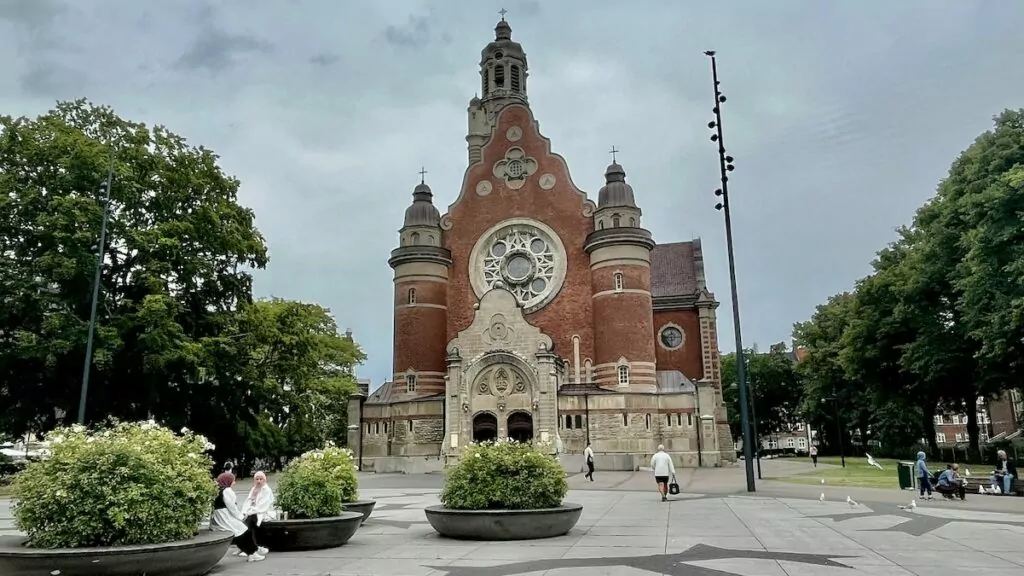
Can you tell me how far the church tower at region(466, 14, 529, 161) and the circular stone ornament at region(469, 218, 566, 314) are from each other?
606 inches

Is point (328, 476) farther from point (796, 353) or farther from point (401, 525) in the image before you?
point (796, 353)

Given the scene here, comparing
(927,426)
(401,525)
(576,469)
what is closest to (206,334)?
(576,469)

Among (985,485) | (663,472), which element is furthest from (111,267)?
(985,485)

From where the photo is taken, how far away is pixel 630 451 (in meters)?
42.7

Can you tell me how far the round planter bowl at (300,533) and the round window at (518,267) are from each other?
1578 inches

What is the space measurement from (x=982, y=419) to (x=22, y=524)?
108269mm

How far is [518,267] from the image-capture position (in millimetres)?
51906

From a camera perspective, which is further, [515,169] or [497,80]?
[497,80]

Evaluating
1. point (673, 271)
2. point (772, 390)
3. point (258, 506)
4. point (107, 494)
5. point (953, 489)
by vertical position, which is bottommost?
point (953, 489)

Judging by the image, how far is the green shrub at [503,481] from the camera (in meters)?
12.5

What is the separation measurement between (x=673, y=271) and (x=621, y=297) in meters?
11.5

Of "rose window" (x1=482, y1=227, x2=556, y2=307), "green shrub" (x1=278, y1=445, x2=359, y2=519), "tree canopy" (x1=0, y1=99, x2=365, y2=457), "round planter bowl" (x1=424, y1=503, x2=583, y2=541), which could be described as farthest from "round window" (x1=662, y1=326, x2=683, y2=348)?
"green shrub" (x1=278, y1=445, x2=359, y2=519)

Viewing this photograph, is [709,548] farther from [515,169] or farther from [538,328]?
[515,169]

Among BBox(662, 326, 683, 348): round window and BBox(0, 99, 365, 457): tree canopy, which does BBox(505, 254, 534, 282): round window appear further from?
BBox(0, 99, 365, 457): tree canopy
